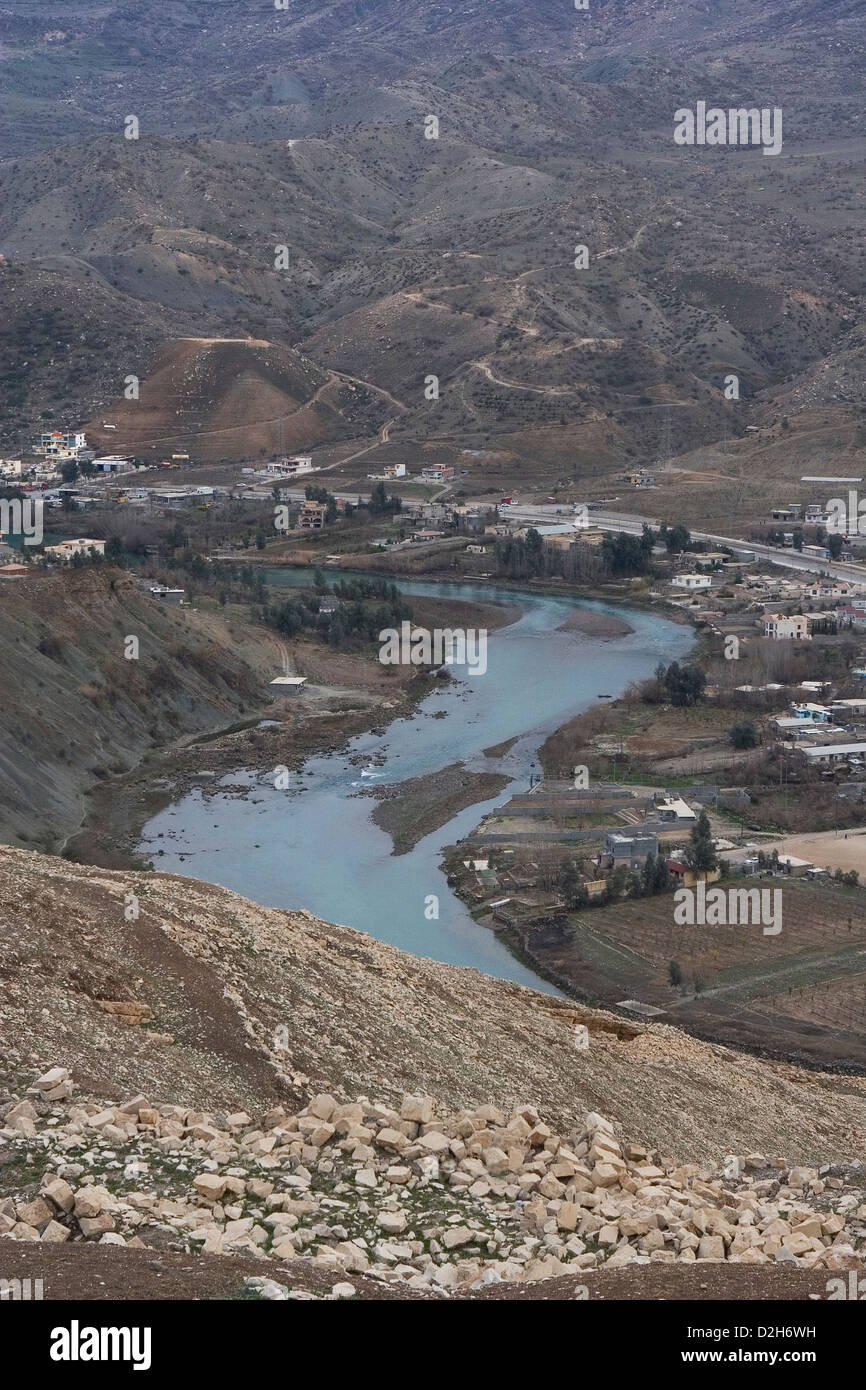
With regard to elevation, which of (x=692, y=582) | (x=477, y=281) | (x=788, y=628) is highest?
A: (x=477, y=281)

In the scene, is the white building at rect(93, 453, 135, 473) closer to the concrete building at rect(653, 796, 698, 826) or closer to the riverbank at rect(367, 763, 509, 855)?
the riverbank at rect(367, 763, 509, 855)

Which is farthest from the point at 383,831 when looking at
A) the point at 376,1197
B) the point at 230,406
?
the point at 230,406

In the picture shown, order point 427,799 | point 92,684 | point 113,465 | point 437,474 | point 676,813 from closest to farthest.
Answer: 1. point 676,813
2. point 427,799
3. point 92,684
4. point 437,474
5. point 113,465

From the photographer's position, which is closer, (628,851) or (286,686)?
(628,851)

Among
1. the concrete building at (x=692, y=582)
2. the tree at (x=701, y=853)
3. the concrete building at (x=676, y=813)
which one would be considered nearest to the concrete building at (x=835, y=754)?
the concrete building at (x=676, y=813)

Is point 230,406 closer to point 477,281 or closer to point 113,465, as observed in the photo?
point 113,465

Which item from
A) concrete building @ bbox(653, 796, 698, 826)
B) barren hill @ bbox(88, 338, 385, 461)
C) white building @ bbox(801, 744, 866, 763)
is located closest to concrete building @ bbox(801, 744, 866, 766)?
white building @ bbox(801, 744, 866, 763)

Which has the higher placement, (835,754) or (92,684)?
(92,684)

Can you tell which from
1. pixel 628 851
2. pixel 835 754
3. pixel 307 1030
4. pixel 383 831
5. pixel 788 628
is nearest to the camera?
pixel 307 1030
